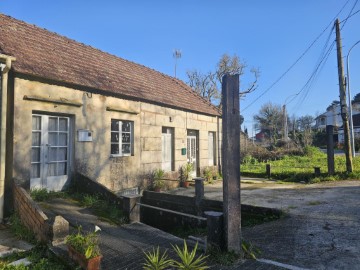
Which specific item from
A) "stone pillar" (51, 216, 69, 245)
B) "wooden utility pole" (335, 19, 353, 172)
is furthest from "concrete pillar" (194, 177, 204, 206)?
"wooden utility pole" (335, 19, 353, 172)

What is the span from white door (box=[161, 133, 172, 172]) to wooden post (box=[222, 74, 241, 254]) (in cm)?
786

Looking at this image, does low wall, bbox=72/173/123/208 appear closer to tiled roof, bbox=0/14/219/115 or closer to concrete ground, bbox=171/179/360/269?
tiled roof, bbox=0/14/219/115

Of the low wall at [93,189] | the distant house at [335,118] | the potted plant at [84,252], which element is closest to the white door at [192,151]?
the low wall at [93,189]

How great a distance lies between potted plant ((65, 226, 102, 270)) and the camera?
13.0 ft

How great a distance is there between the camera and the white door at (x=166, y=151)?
12.5 meters

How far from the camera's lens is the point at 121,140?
1018cm

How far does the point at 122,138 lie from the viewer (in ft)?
33.8

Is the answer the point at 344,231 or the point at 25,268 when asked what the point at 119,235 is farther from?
the point at 344,231

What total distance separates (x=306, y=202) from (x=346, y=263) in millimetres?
4421

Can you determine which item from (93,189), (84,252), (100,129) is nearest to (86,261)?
(84,252)

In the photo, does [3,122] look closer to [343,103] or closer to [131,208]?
[131,208]

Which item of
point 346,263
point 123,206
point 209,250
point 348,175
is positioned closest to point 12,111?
point 123,206

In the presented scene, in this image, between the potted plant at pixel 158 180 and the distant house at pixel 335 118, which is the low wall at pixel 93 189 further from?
the distant house at pixel 335 118

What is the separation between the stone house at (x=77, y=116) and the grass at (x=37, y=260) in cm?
243
